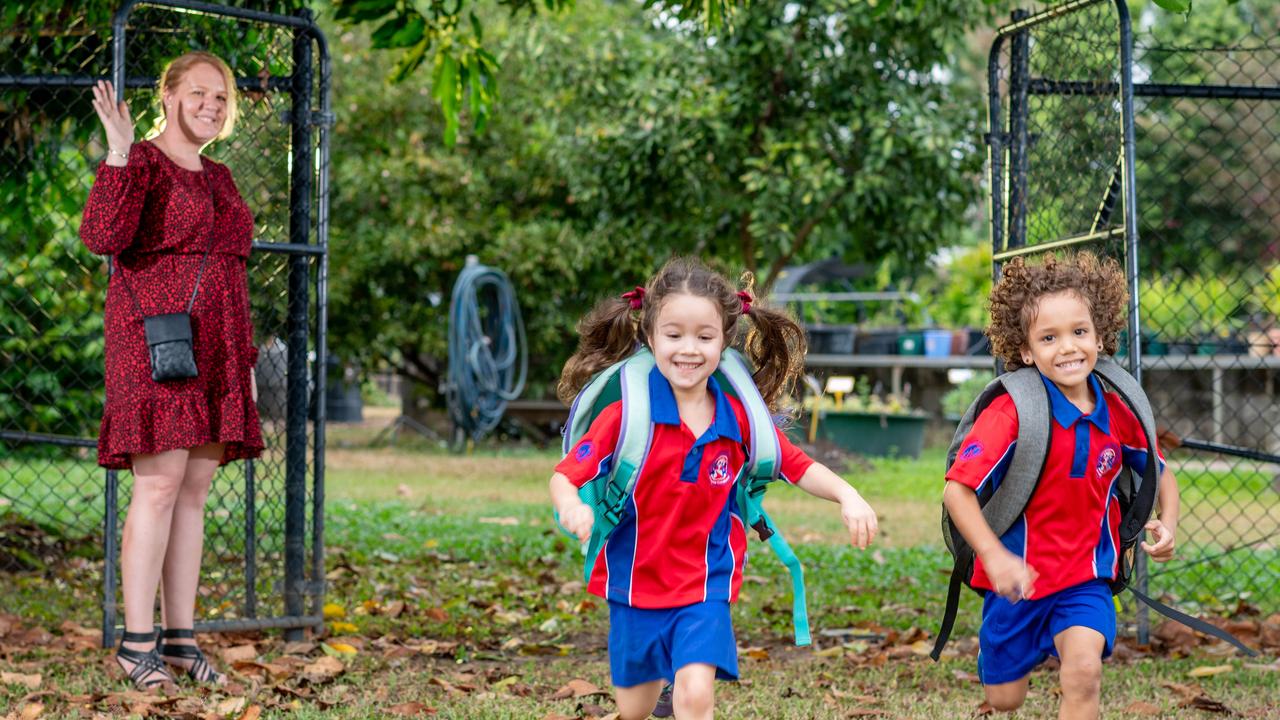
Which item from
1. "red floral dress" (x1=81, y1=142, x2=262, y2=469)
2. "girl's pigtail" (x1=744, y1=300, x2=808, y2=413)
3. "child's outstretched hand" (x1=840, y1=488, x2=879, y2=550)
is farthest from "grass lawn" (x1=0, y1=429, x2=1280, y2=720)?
"child's outstretched hand" (x1=840, y1=488, x2=879, y2=550)

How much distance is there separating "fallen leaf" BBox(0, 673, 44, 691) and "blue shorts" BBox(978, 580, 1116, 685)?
2.63 meters

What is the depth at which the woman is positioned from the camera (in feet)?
12.9

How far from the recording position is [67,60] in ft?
19.9

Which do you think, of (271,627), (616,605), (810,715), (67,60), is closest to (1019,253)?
(810,715)

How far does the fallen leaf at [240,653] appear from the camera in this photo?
448 cm

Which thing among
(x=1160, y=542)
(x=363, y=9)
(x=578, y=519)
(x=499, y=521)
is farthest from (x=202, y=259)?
(x=499, y=521)

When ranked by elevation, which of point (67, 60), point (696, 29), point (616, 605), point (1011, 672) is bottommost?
point (1011, 672)

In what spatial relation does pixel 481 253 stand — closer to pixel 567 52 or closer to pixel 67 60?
pixel 567 52

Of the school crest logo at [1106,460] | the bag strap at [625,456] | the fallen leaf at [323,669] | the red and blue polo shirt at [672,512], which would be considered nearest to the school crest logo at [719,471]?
the red and blue polo shirt at [672,512]

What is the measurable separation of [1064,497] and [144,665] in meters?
2.61

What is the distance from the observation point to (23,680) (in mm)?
3951

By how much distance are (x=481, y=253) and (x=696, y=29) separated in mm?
6169

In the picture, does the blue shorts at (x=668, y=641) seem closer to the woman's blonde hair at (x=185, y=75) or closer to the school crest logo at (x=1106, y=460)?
the school crest logo at (x=1106, y=460)

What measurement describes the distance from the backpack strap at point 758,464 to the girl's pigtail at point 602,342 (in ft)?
0.82
